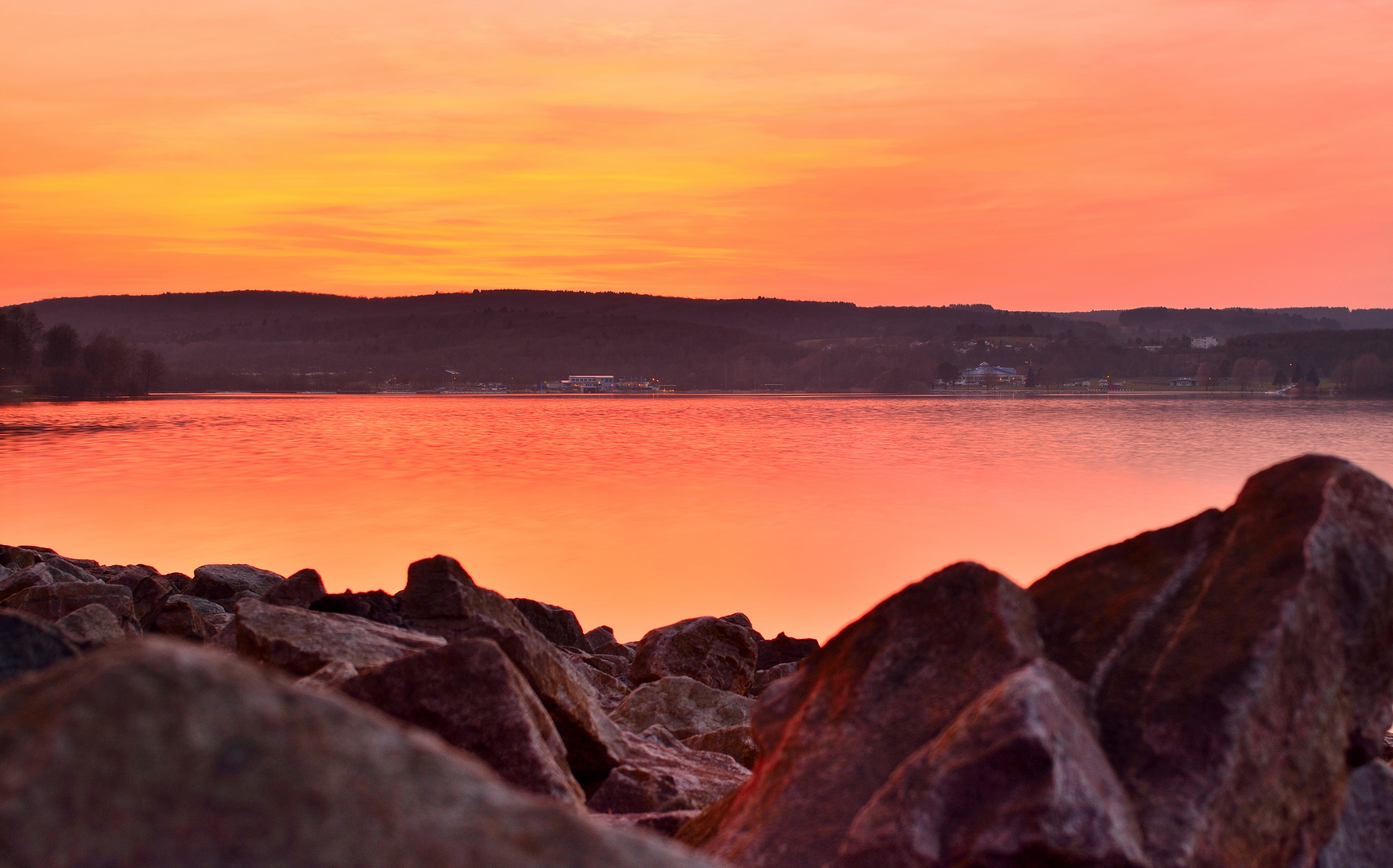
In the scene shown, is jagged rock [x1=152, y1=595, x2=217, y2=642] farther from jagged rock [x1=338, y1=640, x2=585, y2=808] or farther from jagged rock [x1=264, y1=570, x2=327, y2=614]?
jagged rock [x1=338, y1=640, x2=585, y2=808]

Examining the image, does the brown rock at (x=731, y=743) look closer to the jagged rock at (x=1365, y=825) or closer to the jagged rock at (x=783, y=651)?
the jagged rock at (x=1365, y=825)

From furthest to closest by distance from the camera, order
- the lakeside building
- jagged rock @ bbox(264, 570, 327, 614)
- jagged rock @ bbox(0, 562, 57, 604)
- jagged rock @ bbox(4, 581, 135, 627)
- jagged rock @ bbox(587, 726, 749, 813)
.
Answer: the lakeside building, jagged rock @ bbox(0, 562, 57, 604), jagged rock @ bbox(4, 581, 135, 627), jagged rock @ bbox(264, 570, 327, 614), jagged rock @ bbox(587, 726, 749, 813)

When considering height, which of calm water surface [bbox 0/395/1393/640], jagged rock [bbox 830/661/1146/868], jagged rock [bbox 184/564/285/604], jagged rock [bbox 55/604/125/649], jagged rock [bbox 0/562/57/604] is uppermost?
jagged rock [bbox 830/661/1146/868]

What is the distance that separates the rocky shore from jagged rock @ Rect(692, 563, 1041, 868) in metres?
0.01

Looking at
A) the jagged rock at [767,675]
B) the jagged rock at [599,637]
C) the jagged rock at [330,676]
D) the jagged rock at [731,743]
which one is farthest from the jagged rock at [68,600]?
the jagged rock at [767,675]

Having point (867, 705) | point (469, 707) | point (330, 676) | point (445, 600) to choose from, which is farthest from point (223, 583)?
point (867, 705)

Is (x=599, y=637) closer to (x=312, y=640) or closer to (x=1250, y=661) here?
(x=312, y=640)

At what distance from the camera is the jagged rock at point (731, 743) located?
737 cm

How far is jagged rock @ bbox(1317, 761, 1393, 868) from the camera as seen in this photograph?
4.07 m

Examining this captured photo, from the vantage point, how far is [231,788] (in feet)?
6.35

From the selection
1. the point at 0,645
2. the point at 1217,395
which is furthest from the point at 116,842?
the point at 1217,395

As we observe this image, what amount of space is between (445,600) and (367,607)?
1.72 ft

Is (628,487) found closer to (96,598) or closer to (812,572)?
(812,572)

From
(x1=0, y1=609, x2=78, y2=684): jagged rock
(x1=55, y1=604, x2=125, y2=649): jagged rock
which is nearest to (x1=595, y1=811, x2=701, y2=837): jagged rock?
(x1=0, y1=609, x2=78, y2=684): jagged rock
